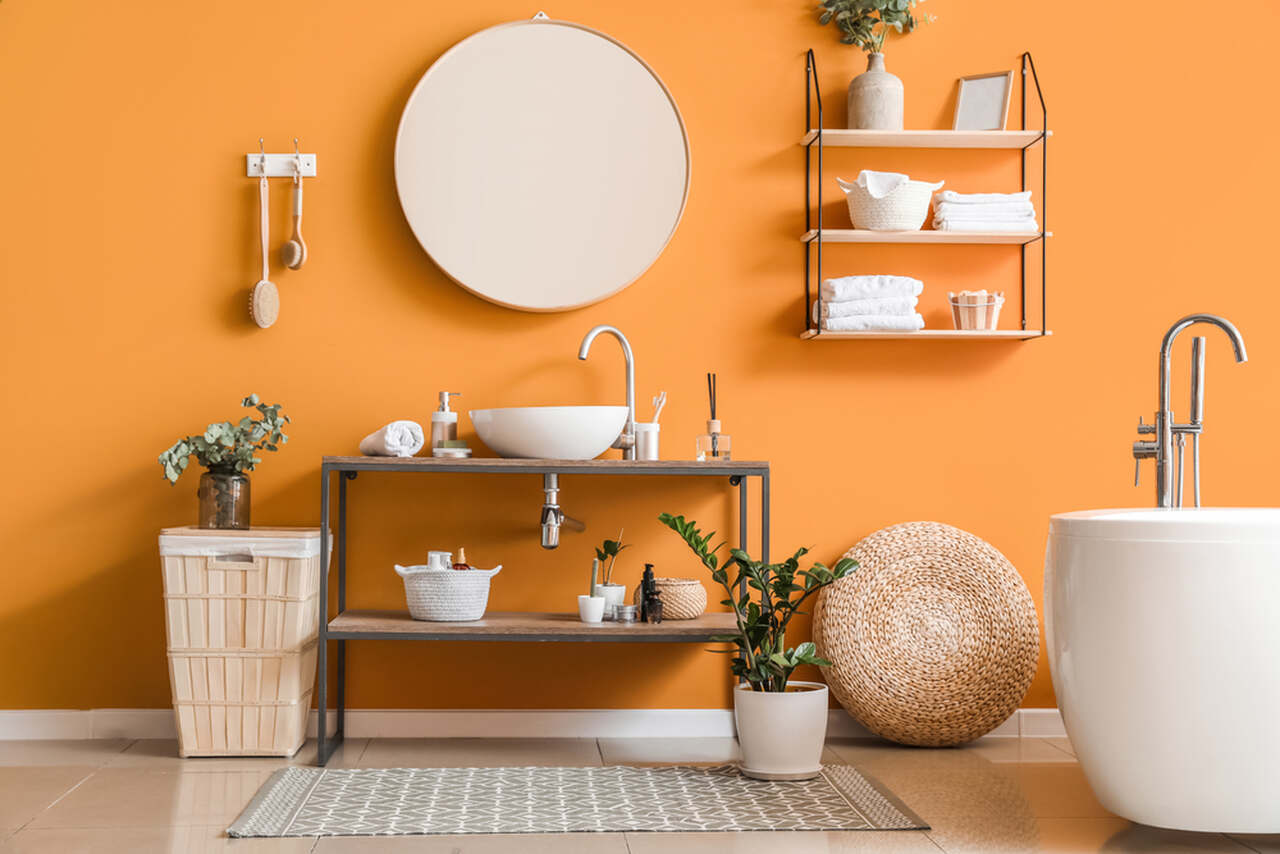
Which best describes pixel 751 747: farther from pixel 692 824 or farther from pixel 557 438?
Result: pixel 557 438

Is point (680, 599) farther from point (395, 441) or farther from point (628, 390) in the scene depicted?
point (395, 441)

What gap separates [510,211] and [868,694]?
1.57m

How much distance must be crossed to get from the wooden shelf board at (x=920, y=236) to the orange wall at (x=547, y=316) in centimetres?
11

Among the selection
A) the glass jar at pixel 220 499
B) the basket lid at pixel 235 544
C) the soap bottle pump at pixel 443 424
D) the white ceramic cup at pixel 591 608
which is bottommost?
the white ceramic cup at pixel 591 608

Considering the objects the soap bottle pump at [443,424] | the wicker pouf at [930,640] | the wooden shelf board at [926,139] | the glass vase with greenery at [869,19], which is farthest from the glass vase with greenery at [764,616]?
the glass vase with greenery at [869,19]

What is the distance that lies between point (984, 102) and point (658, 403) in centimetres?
121

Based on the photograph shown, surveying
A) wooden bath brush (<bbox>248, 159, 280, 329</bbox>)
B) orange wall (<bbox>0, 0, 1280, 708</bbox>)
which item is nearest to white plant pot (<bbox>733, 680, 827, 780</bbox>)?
orange wall (<bbox>0, 0, 1280, 708</bbox>)

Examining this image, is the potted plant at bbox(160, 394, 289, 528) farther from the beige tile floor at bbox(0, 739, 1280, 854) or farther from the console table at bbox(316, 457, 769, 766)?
the beige tile floor at bbox(0, 739, 1280, 854)

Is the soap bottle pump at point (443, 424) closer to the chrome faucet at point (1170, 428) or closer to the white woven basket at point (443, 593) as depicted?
the white woven basket at point (443, 593)

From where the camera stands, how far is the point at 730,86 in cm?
321

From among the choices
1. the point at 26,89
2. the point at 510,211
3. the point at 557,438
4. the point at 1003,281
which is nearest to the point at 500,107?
the point at 510,211

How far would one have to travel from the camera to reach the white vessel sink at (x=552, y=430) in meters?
2.79

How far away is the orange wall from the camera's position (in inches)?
122

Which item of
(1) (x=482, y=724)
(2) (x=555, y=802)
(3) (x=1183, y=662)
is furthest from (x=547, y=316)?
(3) (x=1183, y=662)
